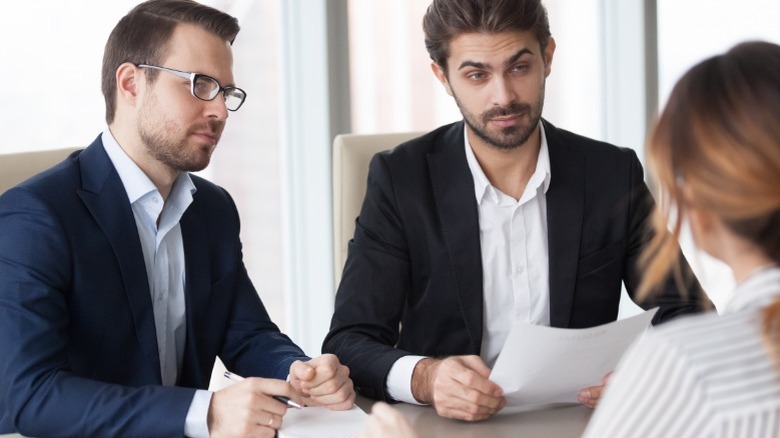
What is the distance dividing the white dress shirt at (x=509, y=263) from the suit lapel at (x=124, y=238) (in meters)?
0.73

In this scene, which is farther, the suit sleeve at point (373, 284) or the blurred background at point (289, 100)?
the blurred background at point (289, 100)

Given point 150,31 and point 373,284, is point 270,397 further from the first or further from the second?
point 150,31

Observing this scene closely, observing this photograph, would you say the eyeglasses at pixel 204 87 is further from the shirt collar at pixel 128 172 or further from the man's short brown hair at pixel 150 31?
the shirt collar at pixel 128 172

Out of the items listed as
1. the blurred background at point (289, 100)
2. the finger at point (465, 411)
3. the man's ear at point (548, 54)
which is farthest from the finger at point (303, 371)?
the blurred background at point (289, 100)

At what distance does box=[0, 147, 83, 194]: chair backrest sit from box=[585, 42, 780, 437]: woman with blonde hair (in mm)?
1500

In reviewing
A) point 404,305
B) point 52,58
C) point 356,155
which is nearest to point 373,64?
point 52,58

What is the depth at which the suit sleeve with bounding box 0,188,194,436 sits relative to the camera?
1.65 m

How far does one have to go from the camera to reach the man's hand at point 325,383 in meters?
1.71

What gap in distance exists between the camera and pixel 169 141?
2008 mm

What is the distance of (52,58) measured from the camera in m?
3.39

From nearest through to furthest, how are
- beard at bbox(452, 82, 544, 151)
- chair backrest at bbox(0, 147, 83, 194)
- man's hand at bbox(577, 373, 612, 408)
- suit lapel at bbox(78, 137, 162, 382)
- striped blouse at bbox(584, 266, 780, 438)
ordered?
striped blouse at bbox(584, 266, 780, 438), man's hand at bbox(577, 373, 612, 408), suit lapel at bbox(78, 137, 162, 382), chair backrest at bbox(0, 147, 83, 194), beard at bbox(452, 82, 544, 151)

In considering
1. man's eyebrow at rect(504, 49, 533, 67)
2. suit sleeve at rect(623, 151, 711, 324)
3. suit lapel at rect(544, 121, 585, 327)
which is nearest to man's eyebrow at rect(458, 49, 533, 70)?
man's eyebrow at rect(504, 49, 533, 67)

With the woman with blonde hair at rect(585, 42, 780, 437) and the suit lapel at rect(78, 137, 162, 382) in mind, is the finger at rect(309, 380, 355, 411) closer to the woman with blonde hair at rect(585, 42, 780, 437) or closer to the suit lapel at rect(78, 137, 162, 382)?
the suit lapel at rect(78, 137, 162, 382)

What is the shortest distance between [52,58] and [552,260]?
80.1 inches
